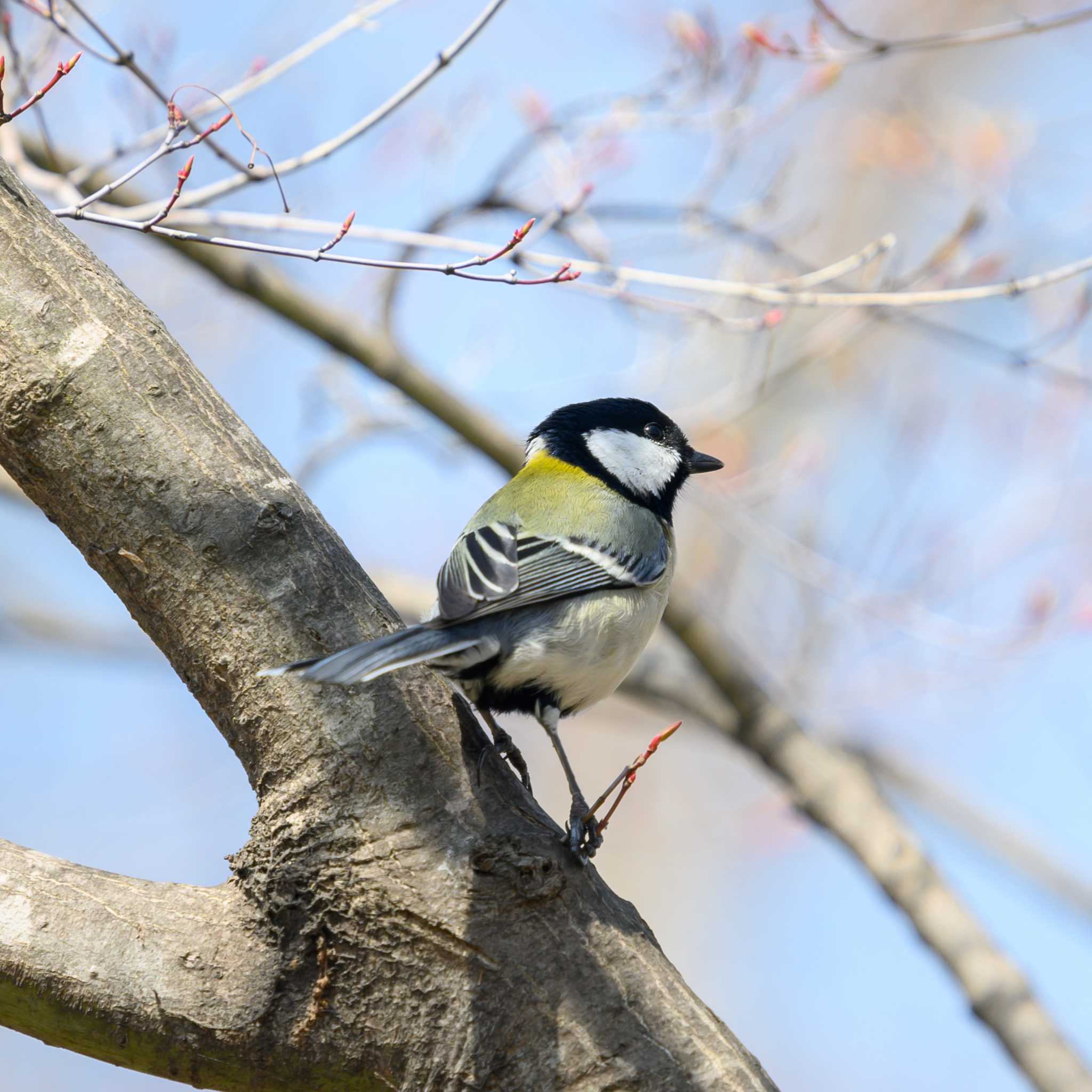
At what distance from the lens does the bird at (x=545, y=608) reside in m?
1.88

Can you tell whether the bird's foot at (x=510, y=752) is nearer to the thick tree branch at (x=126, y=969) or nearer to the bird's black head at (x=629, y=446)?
the thick tree branch at (x=126, y=969)

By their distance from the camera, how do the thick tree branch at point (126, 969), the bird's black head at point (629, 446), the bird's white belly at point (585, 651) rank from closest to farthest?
1. the thick tree branch at point (126, 969)
2. the bird's white belly at point (585, 651)
3. the bird's black head at point (629, 446)

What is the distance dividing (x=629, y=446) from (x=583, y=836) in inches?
63.7

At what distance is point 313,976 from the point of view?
5.64 feet

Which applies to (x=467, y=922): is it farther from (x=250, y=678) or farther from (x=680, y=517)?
(x=680, y=517)

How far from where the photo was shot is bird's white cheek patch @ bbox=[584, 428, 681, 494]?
126 inches

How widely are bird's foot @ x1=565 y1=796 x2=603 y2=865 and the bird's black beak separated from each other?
5.25 feet

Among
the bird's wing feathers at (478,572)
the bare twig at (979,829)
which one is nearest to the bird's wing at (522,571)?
the bird's wing feathers at (478,572)

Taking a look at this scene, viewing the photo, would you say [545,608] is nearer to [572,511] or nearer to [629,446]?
[572,511]

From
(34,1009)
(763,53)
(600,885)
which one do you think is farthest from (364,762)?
(763,53)

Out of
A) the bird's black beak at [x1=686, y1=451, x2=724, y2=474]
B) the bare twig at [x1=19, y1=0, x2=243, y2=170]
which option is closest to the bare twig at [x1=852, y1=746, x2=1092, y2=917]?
the bird's black beak at [x1=686, y1=451, x2=724, y2=474]

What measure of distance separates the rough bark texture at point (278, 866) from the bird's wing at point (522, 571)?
0.35m

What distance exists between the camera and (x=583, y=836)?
185 centimetres

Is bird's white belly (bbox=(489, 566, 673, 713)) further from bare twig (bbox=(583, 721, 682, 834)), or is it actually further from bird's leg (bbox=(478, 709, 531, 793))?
bare twig (bbox=(583, 721, 682, 834))
